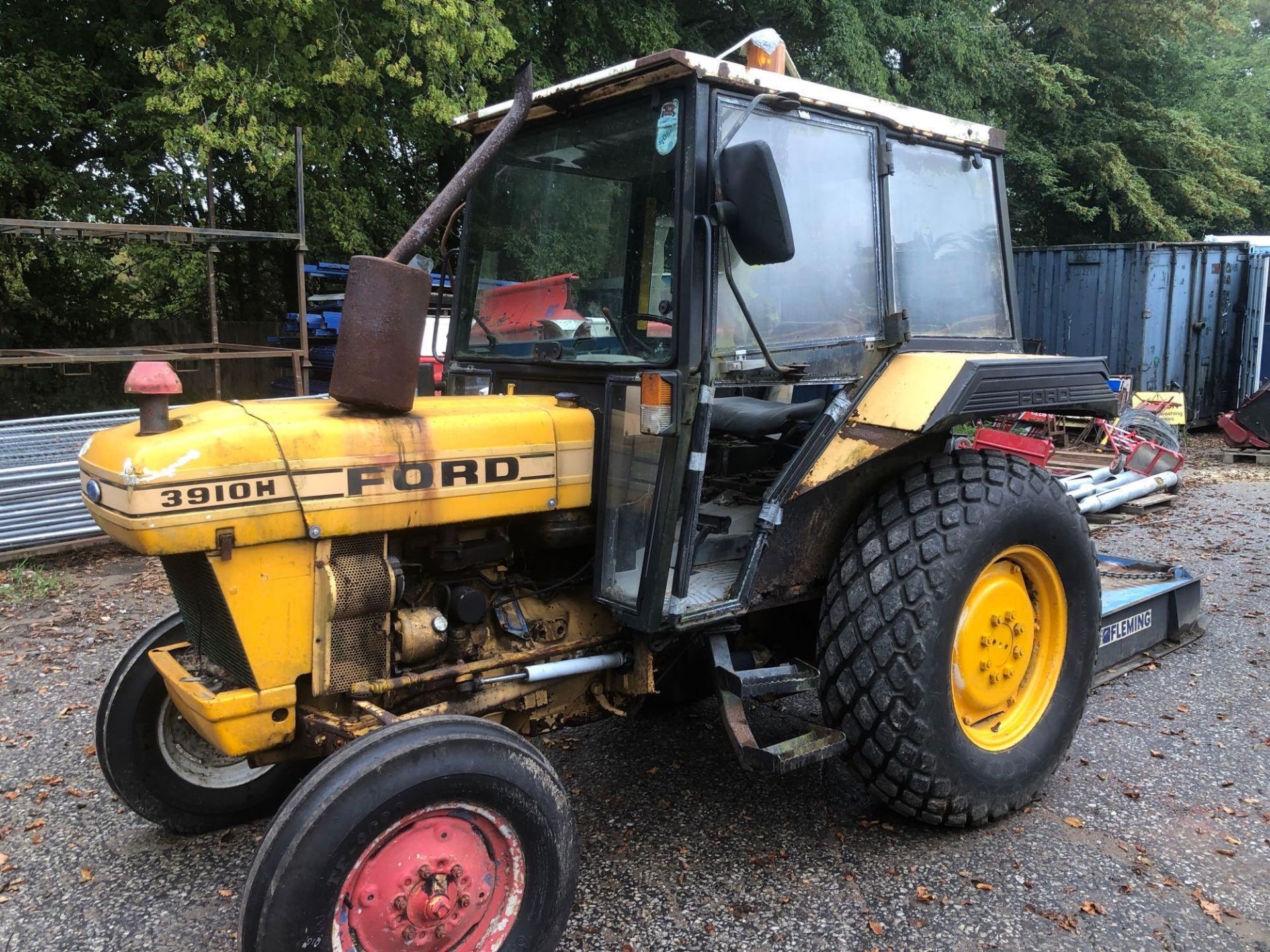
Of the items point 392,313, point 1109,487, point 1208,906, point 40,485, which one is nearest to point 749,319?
point 392,313

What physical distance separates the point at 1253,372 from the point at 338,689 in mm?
13441

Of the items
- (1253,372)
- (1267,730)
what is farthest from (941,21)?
(1267,730)

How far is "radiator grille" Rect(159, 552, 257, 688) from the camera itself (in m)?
2.43

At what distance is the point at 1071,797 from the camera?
10.9ft

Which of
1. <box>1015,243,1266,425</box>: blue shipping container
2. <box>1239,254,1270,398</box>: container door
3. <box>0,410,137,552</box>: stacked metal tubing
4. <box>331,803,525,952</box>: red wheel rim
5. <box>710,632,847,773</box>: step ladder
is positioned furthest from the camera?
<box>1239,254,1270,398</box>: container door

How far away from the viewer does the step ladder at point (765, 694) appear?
2770 millimetres

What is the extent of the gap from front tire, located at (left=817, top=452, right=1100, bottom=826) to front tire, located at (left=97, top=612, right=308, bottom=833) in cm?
199

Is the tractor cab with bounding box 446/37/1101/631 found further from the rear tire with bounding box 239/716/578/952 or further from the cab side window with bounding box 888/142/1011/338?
the rear tire with bounding box 239/716/578/952

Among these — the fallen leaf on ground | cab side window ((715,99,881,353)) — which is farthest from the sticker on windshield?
the fallen leaf on ground

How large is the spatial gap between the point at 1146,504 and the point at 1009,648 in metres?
5.75

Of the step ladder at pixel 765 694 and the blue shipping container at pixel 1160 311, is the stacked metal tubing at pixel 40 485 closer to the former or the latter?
the step ladder at pixel 765 694

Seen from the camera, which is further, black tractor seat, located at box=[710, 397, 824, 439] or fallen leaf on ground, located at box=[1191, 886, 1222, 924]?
black tractor seat, located at box=[710, 397, 824, 439]

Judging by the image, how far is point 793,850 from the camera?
3006 millimetres

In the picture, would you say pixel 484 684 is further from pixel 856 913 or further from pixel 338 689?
pixel 856 913
